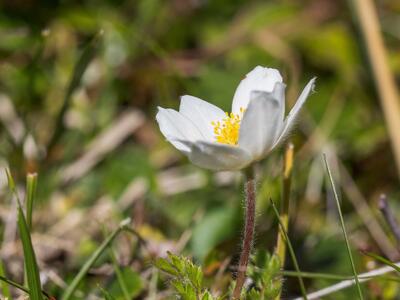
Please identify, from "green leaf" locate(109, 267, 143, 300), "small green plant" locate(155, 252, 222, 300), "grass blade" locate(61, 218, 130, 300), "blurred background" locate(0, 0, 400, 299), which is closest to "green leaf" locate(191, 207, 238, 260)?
"blurred background" locate(0, 0, 400, 299)

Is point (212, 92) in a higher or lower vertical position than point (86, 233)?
higher

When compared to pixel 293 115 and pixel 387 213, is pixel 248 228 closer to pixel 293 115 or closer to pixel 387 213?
pixel 293 115

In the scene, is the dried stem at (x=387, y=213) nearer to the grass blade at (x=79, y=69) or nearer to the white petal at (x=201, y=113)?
the white petal at (x=201, y=113)

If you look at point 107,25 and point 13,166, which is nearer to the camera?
point 13,166

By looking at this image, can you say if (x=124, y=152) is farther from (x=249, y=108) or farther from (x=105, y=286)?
(x=249, y=108)

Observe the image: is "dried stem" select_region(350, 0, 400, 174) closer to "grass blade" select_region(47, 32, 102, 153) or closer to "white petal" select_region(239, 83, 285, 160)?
"grass blade" select_region(47, 32, 102, 153)

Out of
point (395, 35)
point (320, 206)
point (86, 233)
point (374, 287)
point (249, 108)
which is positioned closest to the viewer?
point (249, 108)

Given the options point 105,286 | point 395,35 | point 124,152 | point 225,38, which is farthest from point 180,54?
point 105,286

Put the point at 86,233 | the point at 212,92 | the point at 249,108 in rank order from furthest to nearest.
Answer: the point at 212,92
the point at 86,233
the point at 249,108
